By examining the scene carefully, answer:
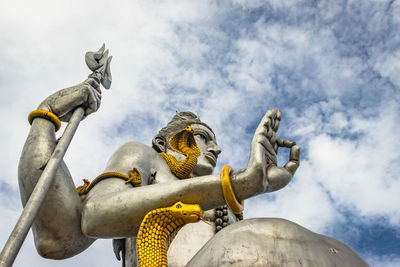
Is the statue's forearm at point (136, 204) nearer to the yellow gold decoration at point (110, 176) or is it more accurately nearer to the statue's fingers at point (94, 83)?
the yellow gold decoration at point (110, 176)

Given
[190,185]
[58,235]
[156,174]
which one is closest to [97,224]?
[58,235]

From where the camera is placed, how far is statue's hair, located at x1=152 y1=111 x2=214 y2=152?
755cm

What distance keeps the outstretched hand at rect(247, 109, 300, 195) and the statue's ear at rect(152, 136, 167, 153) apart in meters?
2.65

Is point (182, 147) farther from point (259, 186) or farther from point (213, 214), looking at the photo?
point (259, 186)

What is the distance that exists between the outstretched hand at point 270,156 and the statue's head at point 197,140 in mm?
2021

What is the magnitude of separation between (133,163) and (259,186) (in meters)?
2.01

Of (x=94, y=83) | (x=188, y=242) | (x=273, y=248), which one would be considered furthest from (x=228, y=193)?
(x=94, y=83)

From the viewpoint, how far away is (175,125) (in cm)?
796

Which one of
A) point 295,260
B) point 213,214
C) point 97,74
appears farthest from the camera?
point 213,214

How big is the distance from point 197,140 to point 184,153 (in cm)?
85

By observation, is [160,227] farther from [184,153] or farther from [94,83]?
[184,153]

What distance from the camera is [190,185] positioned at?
14.5 feet

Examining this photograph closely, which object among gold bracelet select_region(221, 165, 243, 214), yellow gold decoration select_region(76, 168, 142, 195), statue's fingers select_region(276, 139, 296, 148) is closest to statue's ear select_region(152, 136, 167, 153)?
yellow gold decoration select_region(76, 168, 142, 195)

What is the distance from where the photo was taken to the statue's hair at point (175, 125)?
24.8 feet
